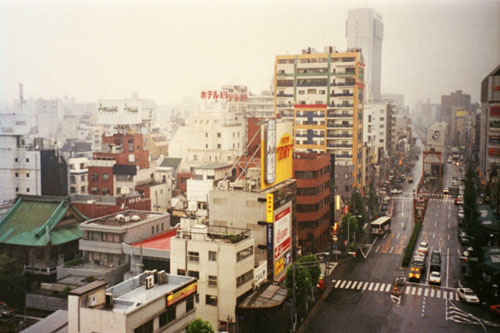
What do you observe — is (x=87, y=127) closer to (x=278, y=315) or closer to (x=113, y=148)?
(x=113, y=148)

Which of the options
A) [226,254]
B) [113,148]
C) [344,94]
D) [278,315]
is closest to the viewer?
[226,254]

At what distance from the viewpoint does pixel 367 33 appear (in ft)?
159

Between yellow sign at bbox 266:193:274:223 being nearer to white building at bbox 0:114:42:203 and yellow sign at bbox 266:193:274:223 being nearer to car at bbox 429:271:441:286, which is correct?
car at bbox 429:271:441:286

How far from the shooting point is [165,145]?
193ft

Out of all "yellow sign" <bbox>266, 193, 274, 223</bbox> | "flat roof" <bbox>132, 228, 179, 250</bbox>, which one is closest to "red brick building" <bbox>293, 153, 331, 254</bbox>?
"flat roof" <bbox>132, 228, 179, 250</bbox>

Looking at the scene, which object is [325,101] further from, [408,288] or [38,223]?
[38,223]

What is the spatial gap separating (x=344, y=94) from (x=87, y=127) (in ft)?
121

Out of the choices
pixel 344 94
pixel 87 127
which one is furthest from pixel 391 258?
pixel 87 127

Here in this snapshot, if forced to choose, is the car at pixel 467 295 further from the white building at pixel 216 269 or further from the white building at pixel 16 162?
the white building at pixel 16 162

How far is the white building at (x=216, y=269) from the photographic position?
15195mm

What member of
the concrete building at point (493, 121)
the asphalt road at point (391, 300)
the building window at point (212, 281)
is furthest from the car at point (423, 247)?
the building window at point (212, 281)

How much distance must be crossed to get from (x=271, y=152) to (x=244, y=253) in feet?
15.1

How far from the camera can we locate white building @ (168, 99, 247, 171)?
135 ft

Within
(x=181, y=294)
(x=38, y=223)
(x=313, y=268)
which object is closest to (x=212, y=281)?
(x=181, y=294)
